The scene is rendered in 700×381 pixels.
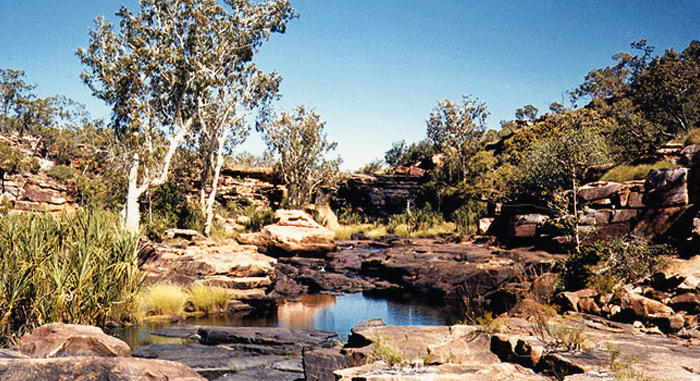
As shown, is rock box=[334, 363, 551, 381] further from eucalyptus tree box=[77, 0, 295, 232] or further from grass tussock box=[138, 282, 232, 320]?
eucalyptus tree box=[77, 0, 295, 232]

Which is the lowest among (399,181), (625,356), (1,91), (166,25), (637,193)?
(625,356)

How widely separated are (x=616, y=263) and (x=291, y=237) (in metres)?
13.8

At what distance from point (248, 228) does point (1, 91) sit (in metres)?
45.9

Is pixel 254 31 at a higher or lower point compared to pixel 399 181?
higher

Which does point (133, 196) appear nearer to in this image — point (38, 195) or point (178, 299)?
point (178, 299)

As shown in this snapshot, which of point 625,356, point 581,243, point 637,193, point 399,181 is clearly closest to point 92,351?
point 625,356

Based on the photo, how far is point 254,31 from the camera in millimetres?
24688

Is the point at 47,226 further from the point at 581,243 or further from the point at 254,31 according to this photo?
the point at 254,31

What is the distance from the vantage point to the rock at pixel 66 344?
19.3 feet

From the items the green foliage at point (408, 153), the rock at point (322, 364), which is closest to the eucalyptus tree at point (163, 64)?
the rock at point (322, 364)

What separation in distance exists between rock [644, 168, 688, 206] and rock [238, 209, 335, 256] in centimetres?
1357

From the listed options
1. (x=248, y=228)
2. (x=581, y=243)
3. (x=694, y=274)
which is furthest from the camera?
(x=248, y=228)

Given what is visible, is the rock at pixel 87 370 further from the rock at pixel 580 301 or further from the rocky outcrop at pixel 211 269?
the rocky outcrop at pixel 211 269

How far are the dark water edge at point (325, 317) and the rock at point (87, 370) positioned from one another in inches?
160
